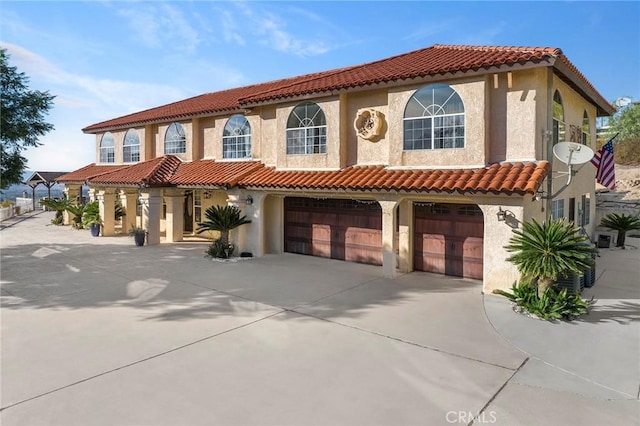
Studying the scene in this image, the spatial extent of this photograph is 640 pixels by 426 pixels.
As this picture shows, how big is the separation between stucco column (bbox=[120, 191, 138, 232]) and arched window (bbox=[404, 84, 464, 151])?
16524 mm

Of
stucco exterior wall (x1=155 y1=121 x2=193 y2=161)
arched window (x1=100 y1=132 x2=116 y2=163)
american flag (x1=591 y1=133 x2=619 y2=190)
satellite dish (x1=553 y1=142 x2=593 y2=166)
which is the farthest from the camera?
arched window (x1=100 y1=132 x2=116 y2=163)

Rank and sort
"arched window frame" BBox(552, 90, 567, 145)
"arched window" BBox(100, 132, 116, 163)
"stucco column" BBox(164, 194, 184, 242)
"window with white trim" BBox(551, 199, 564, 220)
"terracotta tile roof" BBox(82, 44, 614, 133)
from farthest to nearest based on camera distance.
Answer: "arched window" BBox(100, 132, 116, 163) < "stucco column" BBox(164, 194, 184, 242) < "window with white trim" BBox(551, 199, 564, 220) < "arched window frame" BBox(552, 90, 567, 145) < "terracotta tile roof" BBox(82, 44, 614, 133)

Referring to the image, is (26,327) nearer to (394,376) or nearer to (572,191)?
(394,376)

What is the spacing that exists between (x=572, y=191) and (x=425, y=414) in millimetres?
13208

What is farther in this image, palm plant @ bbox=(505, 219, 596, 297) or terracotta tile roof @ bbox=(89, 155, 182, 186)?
terracotta tile roof @ bbox=(89, 155, 182, 186)

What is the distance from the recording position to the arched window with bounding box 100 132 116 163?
1054 inches

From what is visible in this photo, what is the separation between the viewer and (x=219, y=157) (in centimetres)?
2006

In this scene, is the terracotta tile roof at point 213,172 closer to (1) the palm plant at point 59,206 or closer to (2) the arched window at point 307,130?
→ (2) the arched window at point 307,130

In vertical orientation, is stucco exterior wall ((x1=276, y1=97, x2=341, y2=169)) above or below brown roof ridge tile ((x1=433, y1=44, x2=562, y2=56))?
below

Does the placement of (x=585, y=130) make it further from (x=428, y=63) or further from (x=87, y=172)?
(x=87, y=172)

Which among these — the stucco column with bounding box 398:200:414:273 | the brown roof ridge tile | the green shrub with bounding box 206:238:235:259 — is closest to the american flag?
the brown roof ridge tile

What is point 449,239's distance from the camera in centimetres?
1277

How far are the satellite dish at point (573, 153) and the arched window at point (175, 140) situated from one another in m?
18.0

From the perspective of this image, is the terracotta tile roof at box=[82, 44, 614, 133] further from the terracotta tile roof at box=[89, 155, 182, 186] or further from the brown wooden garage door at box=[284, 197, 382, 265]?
the brown wooden garage door at box=[284, 197, 382, 265]
